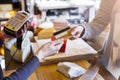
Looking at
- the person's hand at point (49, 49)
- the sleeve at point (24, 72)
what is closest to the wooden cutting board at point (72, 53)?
the person's hand at point (49, 49)

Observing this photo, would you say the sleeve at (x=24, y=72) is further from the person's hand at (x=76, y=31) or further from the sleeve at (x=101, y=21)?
the sleeve at (x=101, y=21)

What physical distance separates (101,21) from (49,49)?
0.41 meters

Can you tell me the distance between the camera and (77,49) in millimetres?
919

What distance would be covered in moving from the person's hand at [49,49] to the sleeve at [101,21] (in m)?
0.27

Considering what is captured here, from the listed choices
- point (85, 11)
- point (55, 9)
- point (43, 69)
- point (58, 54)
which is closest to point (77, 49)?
point (58, 54)

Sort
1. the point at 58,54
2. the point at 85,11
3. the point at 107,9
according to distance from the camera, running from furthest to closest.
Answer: the point at 85,11, the point at 107,9, the point at 58,54

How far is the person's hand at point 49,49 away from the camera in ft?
2.42

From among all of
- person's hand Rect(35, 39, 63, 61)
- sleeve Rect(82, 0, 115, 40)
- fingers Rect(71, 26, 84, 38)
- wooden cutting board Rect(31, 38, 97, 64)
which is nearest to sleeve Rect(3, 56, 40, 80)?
person's hand Rect(35, 39, 63, 61)

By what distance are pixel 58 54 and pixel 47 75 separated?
14 centimetres

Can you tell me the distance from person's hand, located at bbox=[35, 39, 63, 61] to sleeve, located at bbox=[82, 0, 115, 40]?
266mm

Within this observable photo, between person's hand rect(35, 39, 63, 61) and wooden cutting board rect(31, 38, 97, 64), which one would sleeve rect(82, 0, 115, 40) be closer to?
wooden cutting board rect(31, 38, 97, 64)

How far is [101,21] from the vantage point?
1.05 meters

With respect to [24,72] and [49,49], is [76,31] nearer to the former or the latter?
[49,49]

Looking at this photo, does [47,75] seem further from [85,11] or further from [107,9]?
[85,11]
